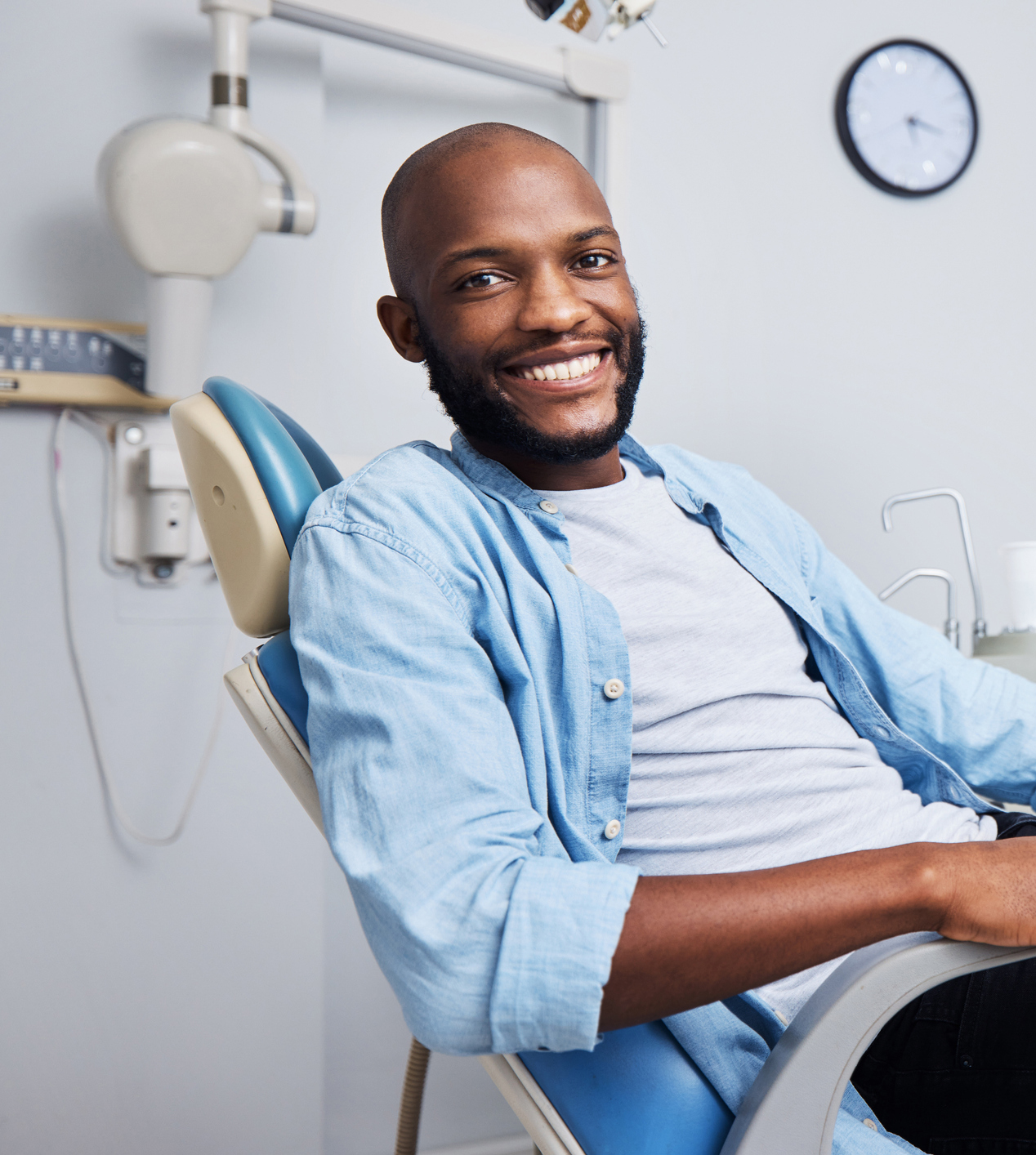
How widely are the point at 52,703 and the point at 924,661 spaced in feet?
3.64

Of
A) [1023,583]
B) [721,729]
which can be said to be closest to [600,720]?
[721,729]

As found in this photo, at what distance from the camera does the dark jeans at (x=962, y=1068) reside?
76 centimetres

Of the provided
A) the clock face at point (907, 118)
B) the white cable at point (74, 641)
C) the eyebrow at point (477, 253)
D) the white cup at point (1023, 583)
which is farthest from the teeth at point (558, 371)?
the clock face at point (907, 118)

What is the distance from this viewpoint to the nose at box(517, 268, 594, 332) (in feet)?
2.86

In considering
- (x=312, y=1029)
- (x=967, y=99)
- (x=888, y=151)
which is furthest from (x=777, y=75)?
(x=312, y=1029)

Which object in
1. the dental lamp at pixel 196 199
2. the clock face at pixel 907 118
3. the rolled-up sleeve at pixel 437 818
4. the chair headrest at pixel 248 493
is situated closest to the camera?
the rolled-up sleeve at pixel 437 818

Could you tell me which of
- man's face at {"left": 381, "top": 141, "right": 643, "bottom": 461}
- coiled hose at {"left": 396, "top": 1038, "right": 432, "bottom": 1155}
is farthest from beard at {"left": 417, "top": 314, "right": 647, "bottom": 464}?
coiled hose at {"left": 396, "top": 1038, "right": 432, "bottom": 1155}

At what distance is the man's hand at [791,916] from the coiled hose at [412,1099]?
0.76 m

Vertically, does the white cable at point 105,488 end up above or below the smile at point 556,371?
below

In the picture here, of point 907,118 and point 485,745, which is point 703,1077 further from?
point 907,118

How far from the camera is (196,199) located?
1207mm

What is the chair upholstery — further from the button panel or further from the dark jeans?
the button panel

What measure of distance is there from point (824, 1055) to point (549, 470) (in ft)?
1.86

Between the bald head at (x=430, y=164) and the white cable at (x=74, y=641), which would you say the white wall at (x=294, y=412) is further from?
the bald head at (x=430, y=164)
